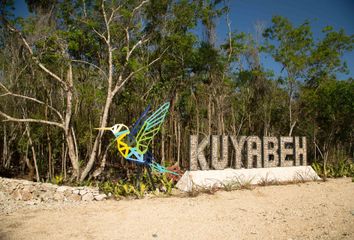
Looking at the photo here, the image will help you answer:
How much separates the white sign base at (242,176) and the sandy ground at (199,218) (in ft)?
2.50

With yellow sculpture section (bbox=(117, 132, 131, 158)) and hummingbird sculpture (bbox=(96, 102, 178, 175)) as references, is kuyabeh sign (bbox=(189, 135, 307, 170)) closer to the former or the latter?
hummingbird sculpture (bbox=(96, 102, 178, 175))

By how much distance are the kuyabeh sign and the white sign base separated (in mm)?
243

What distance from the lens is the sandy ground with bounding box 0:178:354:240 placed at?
4.23 m

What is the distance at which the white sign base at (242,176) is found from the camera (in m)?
7.65

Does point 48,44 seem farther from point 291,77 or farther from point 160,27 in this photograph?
point 291,77

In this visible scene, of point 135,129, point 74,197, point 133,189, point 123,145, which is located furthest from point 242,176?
point 74,197

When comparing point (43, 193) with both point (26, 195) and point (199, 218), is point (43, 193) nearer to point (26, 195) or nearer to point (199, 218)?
point (26, 195)

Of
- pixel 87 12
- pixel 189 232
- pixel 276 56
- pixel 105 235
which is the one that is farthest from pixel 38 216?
pixel 276 56

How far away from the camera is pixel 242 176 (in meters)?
8.41

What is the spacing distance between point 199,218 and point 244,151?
4899 mm

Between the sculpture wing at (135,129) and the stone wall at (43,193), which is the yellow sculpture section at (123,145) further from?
the stone wall at (43,193)

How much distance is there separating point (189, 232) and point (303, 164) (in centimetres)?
753

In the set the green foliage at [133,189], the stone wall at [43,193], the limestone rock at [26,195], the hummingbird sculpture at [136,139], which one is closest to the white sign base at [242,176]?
the green foliage at [133,189]

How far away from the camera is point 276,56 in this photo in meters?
12.5
